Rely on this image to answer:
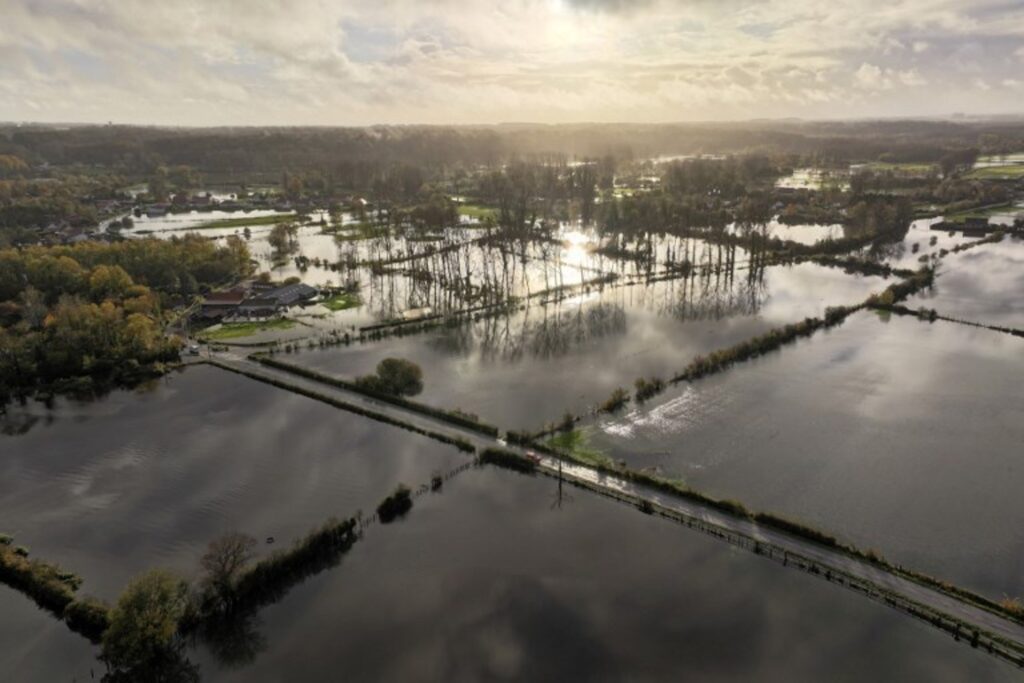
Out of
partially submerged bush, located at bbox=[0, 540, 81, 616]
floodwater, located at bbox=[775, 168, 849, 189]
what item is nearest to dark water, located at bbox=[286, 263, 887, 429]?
partially submerged bush, located at bbox=[0, 540, 81, 616]

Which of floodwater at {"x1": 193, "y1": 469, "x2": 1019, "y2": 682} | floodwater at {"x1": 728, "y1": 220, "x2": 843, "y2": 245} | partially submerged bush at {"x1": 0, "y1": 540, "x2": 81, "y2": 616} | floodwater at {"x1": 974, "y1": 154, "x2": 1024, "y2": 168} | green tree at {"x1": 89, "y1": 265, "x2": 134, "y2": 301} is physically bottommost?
floodwater at {"x1": 193, "y1": 469, "x2": 1019, "y2": 682}

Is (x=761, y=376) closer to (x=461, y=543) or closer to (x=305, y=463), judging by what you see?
(x=461, y=543)

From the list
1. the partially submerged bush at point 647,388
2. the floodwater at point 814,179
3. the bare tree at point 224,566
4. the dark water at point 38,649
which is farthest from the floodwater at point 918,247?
the dark water at point 38,649

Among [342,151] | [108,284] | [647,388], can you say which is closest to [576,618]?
[647,388]

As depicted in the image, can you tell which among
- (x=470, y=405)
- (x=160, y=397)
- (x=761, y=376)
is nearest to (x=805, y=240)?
(x=761, y=376)

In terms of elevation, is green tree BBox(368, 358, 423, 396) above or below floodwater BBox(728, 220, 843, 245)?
below

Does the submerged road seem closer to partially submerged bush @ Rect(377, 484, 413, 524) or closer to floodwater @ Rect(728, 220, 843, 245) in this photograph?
partially submerged bush @ Rect(377, 484, 413, 524)

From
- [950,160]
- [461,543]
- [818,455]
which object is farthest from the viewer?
[950,160]
